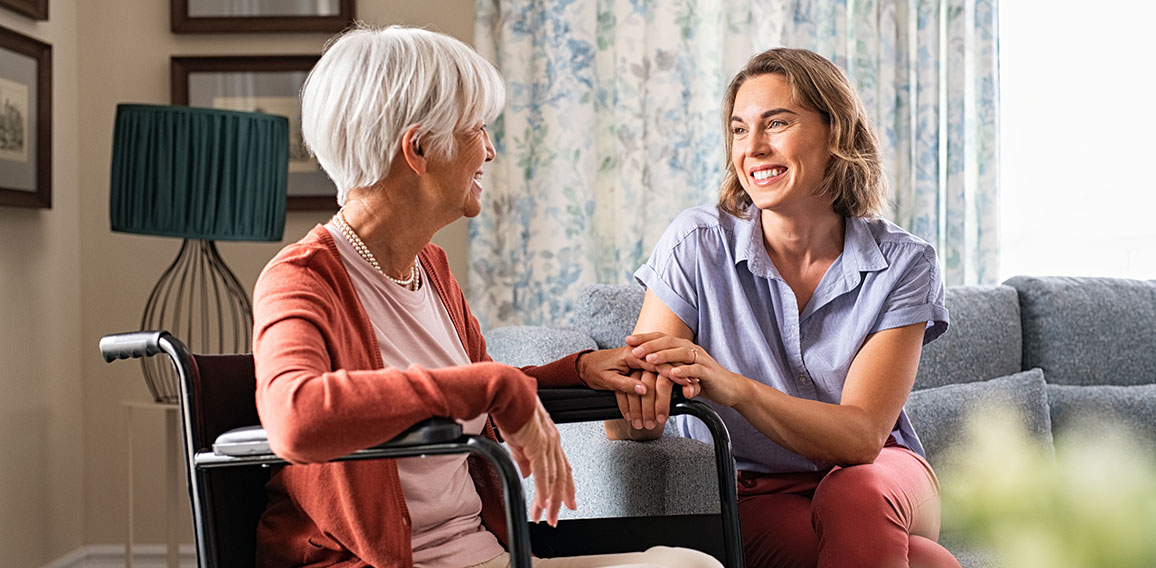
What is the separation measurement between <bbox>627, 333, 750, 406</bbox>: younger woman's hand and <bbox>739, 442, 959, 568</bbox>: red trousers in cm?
19

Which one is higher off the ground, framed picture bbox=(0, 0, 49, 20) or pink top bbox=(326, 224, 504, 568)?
framed picture bbox=(0, 0, 49, 20)

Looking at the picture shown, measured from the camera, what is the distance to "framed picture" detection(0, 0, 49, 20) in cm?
245

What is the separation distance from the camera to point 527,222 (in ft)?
9.77

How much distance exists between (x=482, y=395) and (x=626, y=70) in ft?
6.85

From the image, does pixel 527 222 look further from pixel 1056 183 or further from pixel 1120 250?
pixel 1120 250

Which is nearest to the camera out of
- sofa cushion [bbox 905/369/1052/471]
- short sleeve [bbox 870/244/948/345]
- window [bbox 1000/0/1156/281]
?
short sleeve [bbox 870/244/948/345]

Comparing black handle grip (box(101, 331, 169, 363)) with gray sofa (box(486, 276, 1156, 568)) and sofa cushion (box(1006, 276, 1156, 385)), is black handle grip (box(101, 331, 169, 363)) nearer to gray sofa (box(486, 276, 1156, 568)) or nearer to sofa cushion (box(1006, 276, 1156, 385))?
gray sofa (box(486, 276, 1156, 568))

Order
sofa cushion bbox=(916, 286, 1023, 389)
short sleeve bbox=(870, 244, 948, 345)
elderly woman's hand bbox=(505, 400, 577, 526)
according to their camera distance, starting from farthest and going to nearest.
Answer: sofa cushion bbox=(916, 286, 1023, 389)
short sleeve bbox=(870, 244, 948, 345)
elderly woman's hand bbox=(505, 400, 577, 526)

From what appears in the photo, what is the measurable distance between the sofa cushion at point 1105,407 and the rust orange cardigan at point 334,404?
158 cm

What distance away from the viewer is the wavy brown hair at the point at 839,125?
5.46 feet

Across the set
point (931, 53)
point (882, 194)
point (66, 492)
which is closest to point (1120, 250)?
point (931, 53)

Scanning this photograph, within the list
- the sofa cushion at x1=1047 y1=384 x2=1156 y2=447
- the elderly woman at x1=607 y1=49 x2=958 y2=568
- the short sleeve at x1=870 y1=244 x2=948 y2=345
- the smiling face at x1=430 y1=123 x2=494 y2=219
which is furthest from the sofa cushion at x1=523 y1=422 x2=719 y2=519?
the sofa cushion at x1=1047 y1=384 x2=1156 y2=447

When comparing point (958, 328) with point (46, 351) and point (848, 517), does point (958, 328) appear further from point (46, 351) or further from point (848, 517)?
point (46, 351)

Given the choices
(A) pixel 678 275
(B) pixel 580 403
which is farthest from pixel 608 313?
(B) pixel 580 403
